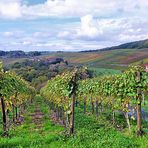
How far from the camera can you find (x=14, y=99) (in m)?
40.5

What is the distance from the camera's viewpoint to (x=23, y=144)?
69.7 feet

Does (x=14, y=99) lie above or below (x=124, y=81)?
below

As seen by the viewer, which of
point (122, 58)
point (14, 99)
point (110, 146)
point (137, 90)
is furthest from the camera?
point (122, 58)

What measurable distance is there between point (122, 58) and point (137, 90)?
169 metres

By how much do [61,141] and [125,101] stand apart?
915 centimetres

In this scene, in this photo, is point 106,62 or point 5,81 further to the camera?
point 106,62

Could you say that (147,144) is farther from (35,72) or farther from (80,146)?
(35,72)

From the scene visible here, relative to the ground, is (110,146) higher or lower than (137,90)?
lower

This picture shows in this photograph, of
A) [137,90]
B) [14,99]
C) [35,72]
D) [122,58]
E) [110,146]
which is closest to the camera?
[110,146]

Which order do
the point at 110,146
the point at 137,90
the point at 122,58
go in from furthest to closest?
the point at 122,58 < the point at 137,90 < the point at 110,146

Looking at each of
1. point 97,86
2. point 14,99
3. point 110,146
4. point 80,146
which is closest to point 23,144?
point 80,146

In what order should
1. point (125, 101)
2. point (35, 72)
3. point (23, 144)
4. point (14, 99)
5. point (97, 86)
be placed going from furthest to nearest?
point (35, 72)
point (97, 86)
point (14, 99)
point (125, 101)
point (23, 144)

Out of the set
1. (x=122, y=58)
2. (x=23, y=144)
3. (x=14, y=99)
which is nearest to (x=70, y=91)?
(x=23, y=144)

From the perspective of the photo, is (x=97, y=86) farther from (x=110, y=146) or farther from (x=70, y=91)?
(x=110, y=146)
